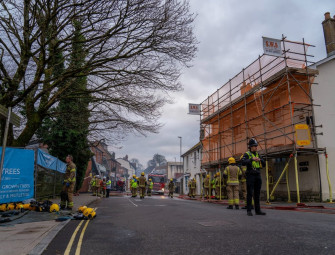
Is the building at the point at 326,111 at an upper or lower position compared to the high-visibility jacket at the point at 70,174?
upper

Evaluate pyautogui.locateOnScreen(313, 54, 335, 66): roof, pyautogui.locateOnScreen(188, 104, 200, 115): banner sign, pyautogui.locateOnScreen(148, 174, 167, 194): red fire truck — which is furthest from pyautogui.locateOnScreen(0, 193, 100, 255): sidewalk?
pyautogui.locateOnScreen(148, 174, 167, 194): red fire truck

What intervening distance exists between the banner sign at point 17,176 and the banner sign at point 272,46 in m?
11.8

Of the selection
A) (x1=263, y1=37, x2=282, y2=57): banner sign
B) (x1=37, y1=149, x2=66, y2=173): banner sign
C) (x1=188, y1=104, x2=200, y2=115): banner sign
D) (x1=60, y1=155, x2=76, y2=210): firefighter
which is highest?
(x1=263, y1=37, x2=282, y2=57): banner sign

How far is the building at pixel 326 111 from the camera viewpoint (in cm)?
1351

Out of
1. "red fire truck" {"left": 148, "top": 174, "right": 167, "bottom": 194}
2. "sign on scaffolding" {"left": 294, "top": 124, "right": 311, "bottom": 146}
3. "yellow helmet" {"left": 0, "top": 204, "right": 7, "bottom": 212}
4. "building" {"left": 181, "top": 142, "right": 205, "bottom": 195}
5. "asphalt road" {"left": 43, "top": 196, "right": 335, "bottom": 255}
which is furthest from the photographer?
"red fire truck" {"left": 148, "top": 174, "right": 167, "bottom": 194}

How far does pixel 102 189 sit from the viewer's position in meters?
23.8

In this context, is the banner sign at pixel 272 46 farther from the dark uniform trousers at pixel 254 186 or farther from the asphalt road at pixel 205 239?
the asphalt road at pixel 205 239

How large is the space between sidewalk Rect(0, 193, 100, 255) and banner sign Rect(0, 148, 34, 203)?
52.9 inches

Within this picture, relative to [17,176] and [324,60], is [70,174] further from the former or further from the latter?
[324,60]

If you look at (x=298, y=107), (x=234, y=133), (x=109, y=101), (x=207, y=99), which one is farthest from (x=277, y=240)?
(x=207, y=99)

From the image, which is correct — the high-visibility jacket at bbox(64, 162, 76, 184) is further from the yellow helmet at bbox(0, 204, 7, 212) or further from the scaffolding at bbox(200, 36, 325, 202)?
the scaffolding at bbox(200, 36, 325, 202)

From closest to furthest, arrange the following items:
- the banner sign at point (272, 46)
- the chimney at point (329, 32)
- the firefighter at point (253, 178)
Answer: the firefighter at point (253, 178) → the banner sign at point (272, 46) → the chimney at point (329, 32)

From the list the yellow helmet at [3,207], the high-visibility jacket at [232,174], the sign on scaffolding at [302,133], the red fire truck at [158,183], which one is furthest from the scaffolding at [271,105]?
the red fire truck at [158,183]

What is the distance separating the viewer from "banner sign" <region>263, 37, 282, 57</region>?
13.8 meters
